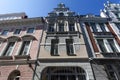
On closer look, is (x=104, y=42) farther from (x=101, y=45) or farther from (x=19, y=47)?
(x=19, y=47)

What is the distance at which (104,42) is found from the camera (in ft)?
53.6

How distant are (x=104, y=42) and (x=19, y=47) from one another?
997 cm

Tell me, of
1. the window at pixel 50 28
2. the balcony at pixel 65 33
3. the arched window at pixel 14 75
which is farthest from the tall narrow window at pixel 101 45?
the arched window at pixel 14 75

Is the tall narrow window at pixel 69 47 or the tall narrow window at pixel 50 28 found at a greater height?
the tall narrow window at pixel 50 28

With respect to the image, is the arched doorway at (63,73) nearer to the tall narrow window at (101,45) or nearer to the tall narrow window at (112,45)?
the tall narrow window at (101,45)

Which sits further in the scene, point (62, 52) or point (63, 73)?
point (62, 52)

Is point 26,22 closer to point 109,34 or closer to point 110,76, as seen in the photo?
point 109,34

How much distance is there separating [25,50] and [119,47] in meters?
10.7

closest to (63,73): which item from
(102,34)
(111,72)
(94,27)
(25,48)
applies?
(111,72)

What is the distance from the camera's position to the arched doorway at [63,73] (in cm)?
1277

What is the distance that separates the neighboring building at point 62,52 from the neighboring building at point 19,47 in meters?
0.85

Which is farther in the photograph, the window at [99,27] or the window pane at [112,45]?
the window at [99,27]

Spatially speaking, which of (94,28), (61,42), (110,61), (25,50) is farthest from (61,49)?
(94,28)

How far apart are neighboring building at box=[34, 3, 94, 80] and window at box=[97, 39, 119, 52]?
2253mm
